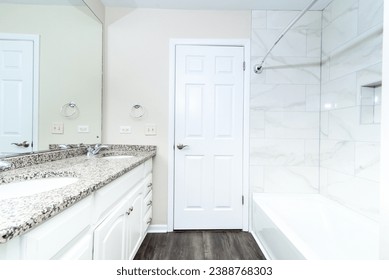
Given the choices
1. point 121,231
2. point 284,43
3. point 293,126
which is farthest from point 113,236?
point 284,43

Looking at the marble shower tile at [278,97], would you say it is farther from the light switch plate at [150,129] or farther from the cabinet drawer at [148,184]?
the cabinet drawer at [148,184]

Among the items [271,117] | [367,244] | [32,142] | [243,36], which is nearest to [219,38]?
[243,36]

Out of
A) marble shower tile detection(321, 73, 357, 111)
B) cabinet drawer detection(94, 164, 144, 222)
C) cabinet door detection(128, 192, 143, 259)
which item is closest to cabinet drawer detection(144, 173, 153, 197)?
cabinet door detection(128, 192, 143, 259)

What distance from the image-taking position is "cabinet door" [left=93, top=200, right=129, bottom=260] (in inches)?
41.0

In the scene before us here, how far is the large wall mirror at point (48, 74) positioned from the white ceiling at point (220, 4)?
425 mm

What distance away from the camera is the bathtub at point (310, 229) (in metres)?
1.47

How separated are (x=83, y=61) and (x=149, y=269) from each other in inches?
82.6

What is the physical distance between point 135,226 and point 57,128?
1030mm

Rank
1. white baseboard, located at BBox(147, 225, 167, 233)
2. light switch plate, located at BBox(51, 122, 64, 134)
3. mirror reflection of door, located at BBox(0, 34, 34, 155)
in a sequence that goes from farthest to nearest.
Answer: white baseboard, located at BBox(147, 225, 167, 233) → light switch plate, located at BBox(51, 122, 64, 134) → mirror reflection of door, located at BBox(0, 34, 34, 155)

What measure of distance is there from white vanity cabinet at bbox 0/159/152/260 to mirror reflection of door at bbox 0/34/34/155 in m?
0.69

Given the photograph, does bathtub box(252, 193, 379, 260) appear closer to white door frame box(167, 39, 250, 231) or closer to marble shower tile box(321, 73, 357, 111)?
white door frame box(167, 39, 250, 231)

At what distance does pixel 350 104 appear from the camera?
6.22ft

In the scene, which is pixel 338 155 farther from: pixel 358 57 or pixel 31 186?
pixel 31 186

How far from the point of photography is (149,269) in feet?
2.23
